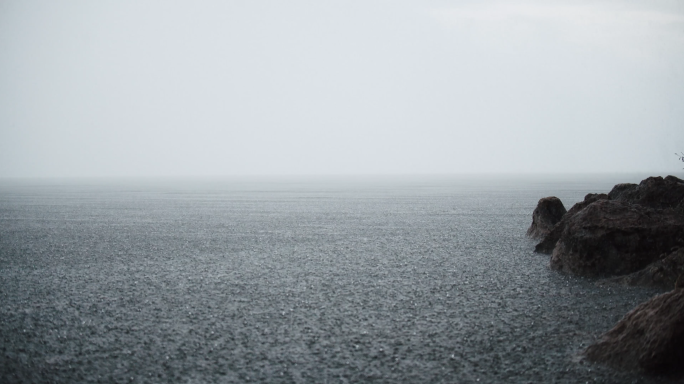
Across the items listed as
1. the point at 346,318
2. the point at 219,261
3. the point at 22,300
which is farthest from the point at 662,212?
the point at 22,300

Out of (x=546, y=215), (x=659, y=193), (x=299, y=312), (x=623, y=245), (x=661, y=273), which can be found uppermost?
(x=659, y=193)

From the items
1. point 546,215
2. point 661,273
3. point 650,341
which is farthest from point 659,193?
point 650,341

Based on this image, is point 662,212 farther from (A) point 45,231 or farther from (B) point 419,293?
(A) point 45,231

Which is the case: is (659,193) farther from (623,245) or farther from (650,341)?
(650,341)

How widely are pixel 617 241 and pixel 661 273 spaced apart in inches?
78.1

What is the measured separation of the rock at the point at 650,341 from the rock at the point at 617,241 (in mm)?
6833

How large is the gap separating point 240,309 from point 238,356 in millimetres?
3013

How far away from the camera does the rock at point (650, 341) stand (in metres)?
7.27

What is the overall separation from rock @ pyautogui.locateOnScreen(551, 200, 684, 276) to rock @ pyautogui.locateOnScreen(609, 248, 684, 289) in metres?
0.98

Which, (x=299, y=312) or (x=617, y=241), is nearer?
(x=299, y=312)

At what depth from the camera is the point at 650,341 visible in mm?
7465

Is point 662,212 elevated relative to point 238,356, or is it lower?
elevated

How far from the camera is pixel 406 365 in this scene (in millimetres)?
7883

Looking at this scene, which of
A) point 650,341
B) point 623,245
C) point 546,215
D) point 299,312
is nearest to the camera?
point 650,341
